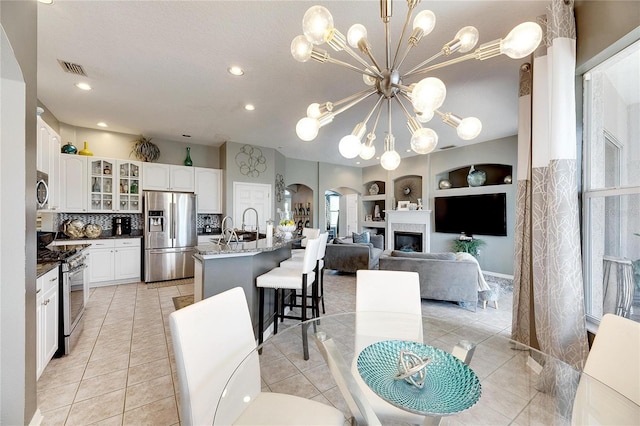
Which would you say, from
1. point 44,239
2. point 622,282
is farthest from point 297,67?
point 44,239

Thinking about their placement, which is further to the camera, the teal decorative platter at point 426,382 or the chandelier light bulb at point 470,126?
the chandelier light bulb at point 470,126

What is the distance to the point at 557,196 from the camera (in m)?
1.72

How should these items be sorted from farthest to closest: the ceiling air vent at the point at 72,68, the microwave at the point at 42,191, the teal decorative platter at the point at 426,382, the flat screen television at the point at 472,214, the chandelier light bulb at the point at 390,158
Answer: the flat screen television at the point at 472,214 < the microwave at the point at 42,191 < the ceiling air vent at the point at 72,68 < the chandelier light bulb at the point at 390,158 < the teal decorative platter at the point at 426,382

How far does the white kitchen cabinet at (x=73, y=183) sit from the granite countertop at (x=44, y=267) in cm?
285

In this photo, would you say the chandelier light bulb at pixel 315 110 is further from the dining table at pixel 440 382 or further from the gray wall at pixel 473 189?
the gray wall at pixel 473 189

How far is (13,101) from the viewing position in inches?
55.8

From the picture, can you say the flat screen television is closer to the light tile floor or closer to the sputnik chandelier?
the light tile floor

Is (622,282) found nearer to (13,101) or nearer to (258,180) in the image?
(13,101)

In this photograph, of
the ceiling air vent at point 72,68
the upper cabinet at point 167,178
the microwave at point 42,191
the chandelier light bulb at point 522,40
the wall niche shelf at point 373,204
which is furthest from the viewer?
the wall niche shelf at point 373,204

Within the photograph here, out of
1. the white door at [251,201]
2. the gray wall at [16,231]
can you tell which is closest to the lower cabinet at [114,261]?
the white door at [251,201]

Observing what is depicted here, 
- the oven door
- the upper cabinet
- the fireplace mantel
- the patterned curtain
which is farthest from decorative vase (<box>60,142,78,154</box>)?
the fireplace mantel

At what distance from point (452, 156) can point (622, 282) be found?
5007 millimetres

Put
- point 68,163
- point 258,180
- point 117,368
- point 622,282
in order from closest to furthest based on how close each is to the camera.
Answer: point 622,282 → point 117,368 → point 68,163 → point 258,180

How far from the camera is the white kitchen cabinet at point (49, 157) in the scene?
2828mm
